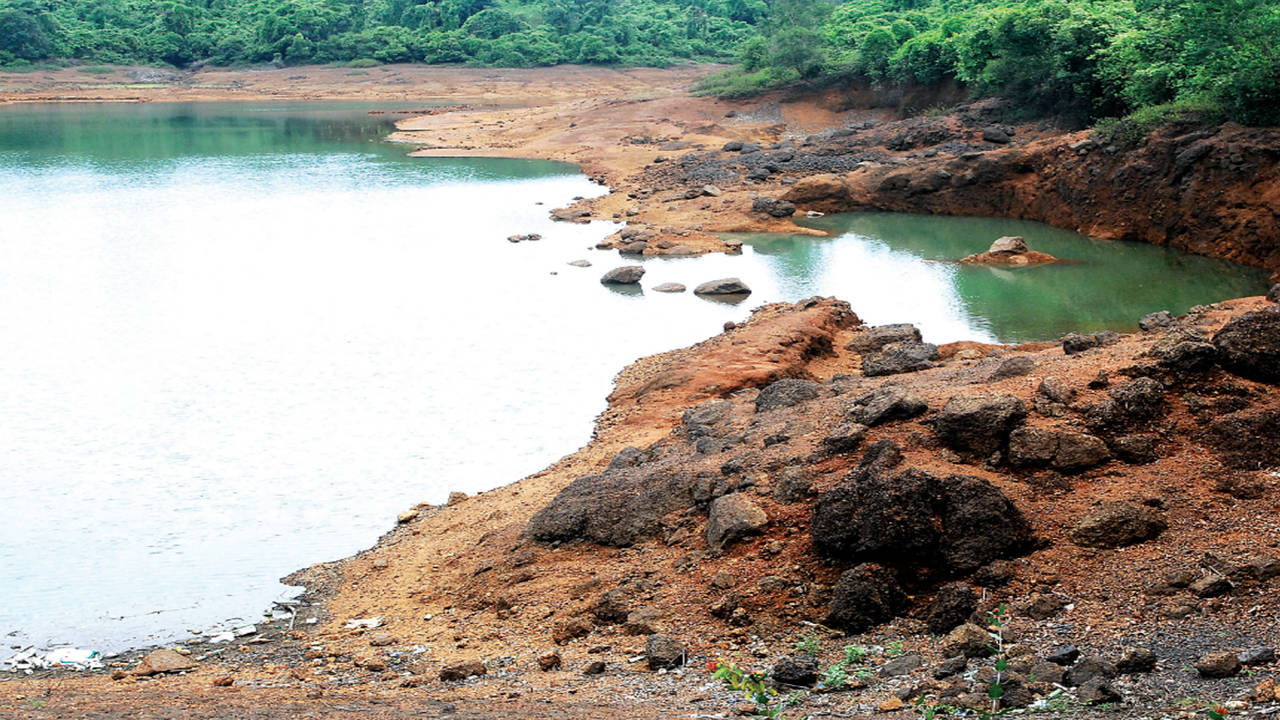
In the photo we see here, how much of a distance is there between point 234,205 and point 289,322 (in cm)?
1669

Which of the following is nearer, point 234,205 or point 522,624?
point 522,624

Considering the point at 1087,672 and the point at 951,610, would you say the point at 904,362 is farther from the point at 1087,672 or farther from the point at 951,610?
the point at 1087,672

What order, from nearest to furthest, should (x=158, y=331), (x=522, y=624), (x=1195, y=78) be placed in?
(x=522, y=624) → (x=158, y=331) → (x=1195, y=78)

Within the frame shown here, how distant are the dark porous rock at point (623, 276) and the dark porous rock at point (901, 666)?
1990 centimetres

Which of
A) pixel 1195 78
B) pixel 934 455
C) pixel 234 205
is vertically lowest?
pixel 234 205

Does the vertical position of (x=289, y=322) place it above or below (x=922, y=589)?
below

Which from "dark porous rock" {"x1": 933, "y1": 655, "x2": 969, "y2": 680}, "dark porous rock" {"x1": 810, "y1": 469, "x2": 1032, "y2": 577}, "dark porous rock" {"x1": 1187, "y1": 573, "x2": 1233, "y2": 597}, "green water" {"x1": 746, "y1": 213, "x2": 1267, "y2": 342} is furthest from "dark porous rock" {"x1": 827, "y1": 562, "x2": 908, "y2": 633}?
"green water" {"x1": 746, "y1": 213, "x2": 1267, "y2": 342}

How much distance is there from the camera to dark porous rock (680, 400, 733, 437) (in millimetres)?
14070

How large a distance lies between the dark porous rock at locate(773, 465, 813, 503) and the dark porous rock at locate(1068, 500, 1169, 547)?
2276 millimetres

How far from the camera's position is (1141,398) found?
414 inches

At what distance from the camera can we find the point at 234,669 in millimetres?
9773

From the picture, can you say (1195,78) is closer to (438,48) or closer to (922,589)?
(922,589)

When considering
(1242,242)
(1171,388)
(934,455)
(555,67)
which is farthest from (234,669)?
(555,67)

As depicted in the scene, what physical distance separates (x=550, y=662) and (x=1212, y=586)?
4927 millimetres
